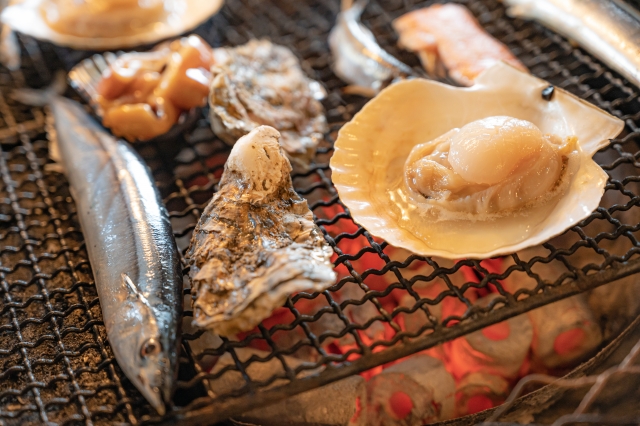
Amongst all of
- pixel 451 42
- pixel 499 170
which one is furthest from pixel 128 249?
pixel 451 42

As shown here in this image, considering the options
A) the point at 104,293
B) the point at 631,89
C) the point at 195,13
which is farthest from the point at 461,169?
the point at 195,13

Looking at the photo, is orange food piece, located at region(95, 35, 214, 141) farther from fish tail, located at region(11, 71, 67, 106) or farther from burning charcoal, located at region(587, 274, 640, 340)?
burning charcoal, located at region(587, 274, 640, 340)

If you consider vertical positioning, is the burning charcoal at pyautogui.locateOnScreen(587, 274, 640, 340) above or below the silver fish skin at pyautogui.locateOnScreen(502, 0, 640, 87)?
below

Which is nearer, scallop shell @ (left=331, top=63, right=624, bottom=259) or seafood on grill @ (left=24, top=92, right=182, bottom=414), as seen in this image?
seafood on grill @ (left=24, top=92, right=182, bottom=414)

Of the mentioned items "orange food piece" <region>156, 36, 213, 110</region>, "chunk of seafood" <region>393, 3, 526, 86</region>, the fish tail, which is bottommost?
the fish tail

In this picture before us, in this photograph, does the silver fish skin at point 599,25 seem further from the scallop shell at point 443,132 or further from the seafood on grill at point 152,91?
the seafood on grill at point 152,91

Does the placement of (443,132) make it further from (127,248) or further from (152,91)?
(152,91)

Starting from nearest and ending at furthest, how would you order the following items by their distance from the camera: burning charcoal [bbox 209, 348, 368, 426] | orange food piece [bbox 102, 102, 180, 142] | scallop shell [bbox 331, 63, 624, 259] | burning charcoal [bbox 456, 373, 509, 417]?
scallop shell [bbox 331, 63, 624, 259] < burning charcoal [bbox 209, 348, 368, 426] < burning charcoal [bbox 456, 373, 509, 417] < orange food piece [bbox 102, 102, 180, 142]

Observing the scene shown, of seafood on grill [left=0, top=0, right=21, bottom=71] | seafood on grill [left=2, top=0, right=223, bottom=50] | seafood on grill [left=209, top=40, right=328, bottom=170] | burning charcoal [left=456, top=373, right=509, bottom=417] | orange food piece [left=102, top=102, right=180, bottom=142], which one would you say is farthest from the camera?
seafood on grill [left=0, top=0, right=21, bottom=71]

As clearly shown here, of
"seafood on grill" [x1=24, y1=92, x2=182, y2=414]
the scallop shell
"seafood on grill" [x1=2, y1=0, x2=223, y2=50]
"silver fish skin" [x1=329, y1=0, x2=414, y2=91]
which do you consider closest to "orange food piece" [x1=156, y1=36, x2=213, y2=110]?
"seafood on grill" [x1=24, y1=92, x2=182, y2=414]
